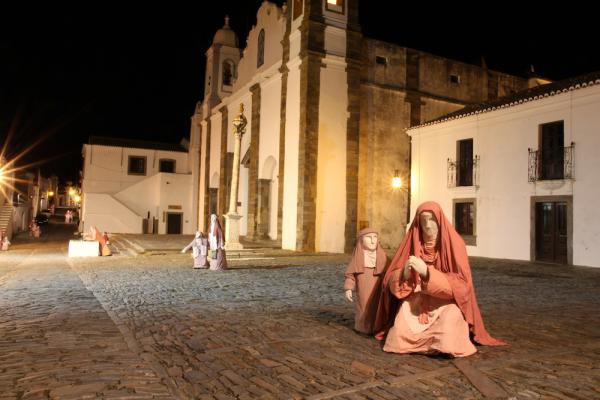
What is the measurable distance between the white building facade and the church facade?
87.6 inches

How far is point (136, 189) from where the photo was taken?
110 feet

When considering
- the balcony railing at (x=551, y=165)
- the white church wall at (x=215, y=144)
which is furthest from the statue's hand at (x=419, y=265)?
the white church wall at (x=215, y=144)

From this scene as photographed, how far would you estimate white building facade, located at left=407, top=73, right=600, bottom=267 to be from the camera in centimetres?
1408

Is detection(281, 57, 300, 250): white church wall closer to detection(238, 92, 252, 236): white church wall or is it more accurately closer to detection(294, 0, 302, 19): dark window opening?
detection(294, 0, 302, 19): dark window opening

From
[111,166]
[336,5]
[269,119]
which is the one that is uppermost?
[336,5]

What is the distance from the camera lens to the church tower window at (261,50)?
77.3 ft

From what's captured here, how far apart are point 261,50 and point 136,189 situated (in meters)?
15.5

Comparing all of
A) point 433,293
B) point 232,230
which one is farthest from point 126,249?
point 433,293

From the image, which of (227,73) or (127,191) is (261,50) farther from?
(127,191)

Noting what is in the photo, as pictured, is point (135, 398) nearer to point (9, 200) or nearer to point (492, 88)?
point (492, 88)

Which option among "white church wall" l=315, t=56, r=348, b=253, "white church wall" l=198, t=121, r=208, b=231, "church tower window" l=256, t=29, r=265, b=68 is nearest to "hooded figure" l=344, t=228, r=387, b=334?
"white church wall" l=315, t=56, r=348, b=253

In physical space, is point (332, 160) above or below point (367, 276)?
above

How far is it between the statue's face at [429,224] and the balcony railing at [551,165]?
12325 millimetres

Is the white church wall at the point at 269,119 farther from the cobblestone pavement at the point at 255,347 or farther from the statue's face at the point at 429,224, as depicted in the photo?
the statue's face at the point at 429,224
